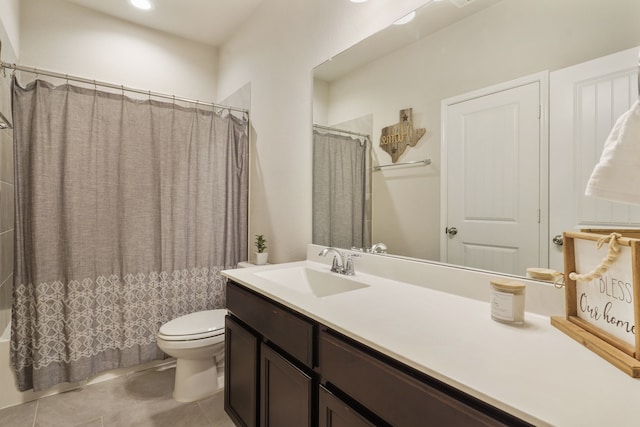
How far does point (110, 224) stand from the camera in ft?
6.61

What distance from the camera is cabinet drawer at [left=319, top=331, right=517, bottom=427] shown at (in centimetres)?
61

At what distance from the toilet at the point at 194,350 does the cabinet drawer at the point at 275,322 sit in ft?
1.42

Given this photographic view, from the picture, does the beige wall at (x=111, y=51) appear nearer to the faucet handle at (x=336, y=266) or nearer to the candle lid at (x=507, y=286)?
the faucet handle at (x=336, y=266)

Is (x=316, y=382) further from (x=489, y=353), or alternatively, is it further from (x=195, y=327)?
(x=195, y=327)

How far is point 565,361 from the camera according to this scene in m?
0.66

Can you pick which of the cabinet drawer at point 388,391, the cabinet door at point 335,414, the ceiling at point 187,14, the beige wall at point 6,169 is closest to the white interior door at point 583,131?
the cabinet drawer at point 388,391

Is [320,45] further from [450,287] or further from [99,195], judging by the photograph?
[99,195]

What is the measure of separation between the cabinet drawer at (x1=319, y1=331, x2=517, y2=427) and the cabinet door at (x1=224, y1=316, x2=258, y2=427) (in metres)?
0.50

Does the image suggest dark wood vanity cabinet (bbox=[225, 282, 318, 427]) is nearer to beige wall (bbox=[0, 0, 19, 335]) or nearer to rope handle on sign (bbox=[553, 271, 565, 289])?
rope handle on sign (bbox=[553, 271, 565, 289])

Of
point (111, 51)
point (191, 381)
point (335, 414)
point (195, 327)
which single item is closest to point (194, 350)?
point (195, 327)

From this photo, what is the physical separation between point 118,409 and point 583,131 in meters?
2.51

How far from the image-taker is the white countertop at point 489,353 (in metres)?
0.51

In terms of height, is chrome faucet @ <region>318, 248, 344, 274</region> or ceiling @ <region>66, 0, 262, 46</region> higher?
ceiling @ <region>66, 0, 262, 46</region>

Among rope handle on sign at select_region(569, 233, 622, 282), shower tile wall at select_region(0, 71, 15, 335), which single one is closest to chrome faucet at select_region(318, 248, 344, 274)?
rope handle on sign at select_region(569, 233, 622, 282)
